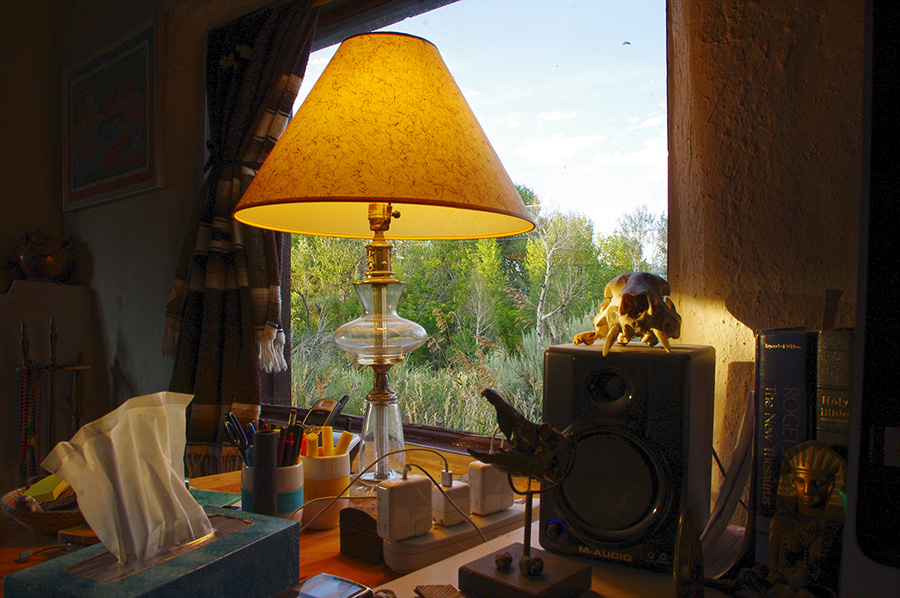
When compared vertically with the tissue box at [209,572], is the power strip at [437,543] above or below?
below

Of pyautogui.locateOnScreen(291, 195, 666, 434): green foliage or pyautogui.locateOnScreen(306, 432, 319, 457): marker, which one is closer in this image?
pyautogui.locateOnScreen(306, 432, 319, 457): marker

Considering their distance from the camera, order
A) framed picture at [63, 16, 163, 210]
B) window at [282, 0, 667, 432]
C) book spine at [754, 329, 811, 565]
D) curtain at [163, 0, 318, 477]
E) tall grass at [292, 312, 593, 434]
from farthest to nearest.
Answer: framed picture at [63, 16, 163, 210], curtain at [163, 0, 318, 477], tall grass at [292, 312, 593, 434], window at [282, 0, 667, 432], book spine at [754, 329, 811, 565]

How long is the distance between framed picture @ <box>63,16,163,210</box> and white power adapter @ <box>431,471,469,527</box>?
1.79m

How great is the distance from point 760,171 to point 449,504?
0.70 m

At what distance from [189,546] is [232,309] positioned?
1.23m

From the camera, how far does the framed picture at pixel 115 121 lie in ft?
7.20

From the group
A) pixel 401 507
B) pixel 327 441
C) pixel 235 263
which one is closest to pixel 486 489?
pixel 401 507

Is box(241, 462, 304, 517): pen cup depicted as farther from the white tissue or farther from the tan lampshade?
the tan lampshade

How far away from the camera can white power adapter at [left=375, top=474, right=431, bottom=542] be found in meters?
0.77

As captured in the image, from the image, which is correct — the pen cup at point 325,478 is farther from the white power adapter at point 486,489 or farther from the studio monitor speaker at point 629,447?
the studio monitor speaker at point 629,447

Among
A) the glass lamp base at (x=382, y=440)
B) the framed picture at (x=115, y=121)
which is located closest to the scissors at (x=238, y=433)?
the glass lamp base at (x=382, y=440)

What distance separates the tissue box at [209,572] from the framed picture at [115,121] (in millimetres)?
1813

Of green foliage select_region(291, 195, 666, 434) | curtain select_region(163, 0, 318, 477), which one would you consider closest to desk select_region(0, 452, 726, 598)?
green foliage select_region(291, 195, 666, 434)

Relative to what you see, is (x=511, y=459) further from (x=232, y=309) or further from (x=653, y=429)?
(x=232, y=309)
